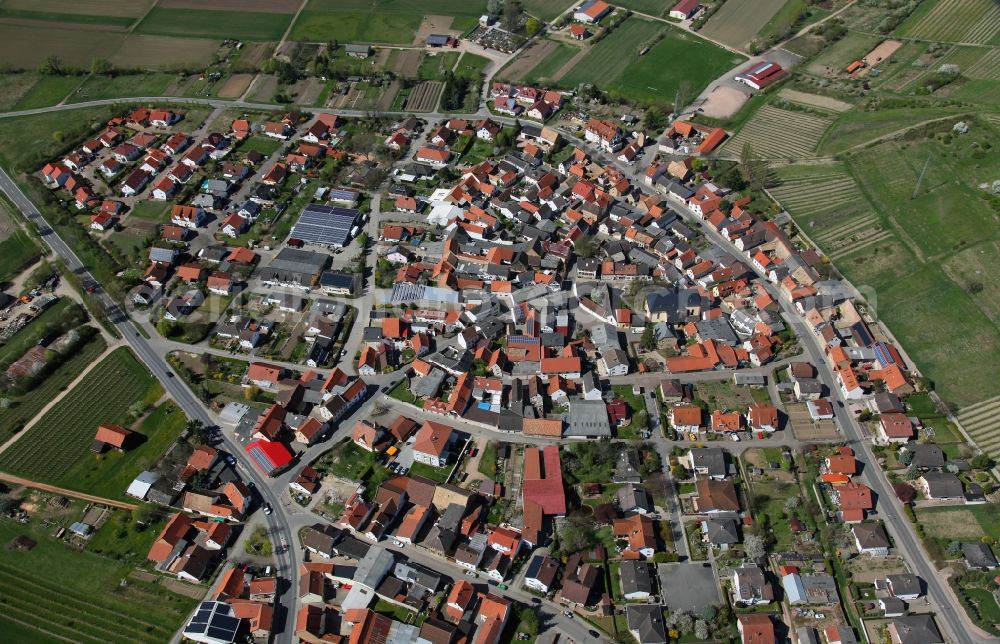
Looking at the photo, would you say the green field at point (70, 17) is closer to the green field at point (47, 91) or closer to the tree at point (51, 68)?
the tree at point (51, 68)

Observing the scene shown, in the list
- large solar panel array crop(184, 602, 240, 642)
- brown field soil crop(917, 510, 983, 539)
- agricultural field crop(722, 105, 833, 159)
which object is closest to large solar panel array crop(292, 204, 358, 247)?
large solar panel array crop(184, 602, 240, 642)

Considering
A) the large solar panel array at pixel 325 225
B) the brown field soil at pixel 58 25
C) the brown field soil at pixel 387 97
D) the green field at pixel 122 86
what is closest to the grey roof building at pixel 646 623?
the large solar panel array at pixel 325 225

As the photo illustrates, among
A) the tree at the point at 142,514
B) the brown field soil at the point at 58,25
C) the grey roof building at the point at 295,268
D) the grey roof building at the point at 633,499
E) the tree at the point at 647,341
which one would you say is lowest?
the tree at the point at 142,514

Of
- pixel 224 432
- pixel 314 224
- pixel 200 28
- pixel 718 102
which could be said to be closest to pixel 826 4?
pixel 718 102

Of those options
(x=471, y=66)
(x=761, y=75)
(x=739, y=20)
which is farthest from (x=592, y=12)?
(x=761, y=75)

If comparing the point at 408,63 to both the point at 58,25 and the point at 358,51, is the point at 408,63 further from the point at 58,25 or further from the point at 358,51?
the point at 58,25
